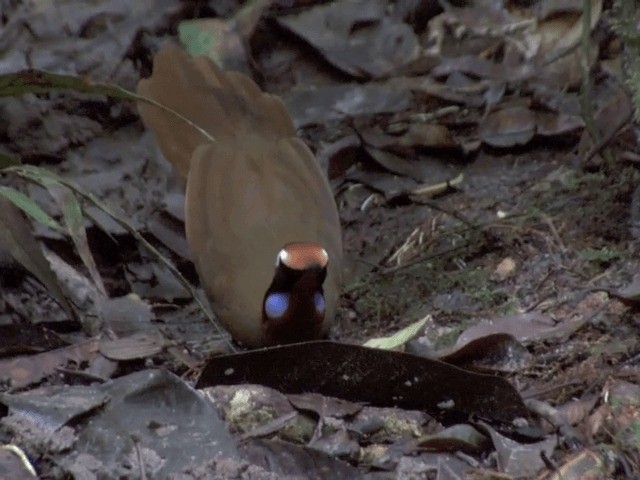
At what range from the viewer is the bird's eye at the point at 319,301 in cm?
355

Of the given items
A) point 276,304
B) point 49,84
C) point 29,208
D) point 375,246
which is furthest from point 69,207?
point 375,246

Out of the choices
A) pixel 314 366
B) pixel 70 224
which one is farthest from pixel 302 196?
pixel 314 366

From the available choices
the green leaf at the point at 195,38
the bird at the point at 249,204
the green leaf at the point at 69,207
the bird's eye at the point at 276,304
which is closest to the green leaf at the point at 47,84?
the green leaf at the point at 69,207

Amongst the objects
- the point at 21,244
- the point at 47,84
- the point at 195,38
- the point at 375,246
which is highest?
the point at 47,84

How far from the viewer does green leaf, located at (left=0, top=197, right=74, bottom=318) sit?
9.74 feet

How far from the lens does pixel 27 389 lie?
2.60 metres

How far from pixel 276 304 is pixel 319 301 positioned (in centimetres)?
14

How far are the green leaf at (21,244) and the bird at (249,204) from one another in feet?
2.50

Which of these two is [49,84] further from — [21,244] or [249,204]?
[249,204]

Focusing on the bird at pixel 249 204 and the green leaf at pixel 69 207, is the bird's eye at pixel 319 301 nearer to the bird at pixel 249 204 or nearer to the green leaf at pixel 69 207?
the bird at pixel 249 204

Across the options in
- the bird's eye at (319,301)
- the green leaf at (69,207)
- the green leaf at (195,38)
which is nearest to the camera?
the green leaf at (69,207)

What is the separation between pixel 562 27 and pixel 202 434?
352 centimetres

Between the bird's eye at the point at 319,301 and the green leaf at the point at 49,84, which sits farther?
the bird's eye at the point at 319,301

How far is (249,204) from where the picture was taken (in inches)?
163
